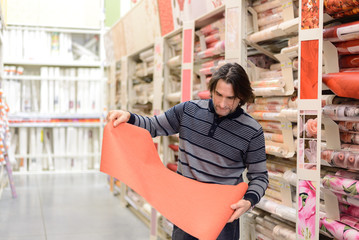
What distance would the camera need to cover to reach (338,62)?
209cm

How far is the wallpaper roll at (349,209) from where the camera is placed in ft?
6.62

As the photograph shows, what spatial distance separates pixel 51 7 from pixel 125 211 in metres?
4.50

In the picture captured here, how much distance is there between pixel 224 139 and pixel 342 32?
0.72 metres

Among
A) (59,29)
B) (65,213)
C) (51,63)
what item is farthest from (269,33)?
(59,29)

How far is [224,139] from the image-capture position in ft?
6.34

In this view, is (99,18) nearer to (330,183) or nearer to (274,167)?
(274,167)

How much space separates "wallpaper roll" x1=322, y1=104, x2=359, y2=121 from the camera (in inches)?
75.3

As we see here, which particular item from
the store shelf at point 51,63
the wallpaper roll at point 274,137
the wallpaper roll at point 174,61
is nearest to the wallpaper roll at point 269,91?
the wallpaper roll at point 274,137

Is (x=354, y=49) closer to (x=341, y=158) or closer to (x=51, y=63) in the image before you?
(x=341, y=158)

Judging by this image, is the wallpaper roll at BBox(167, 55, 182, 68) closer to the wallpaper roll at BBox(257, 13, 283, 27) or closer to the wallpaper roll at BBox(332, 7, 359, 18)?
the wallpaper roll at BBox(257, 13, 283, 27)

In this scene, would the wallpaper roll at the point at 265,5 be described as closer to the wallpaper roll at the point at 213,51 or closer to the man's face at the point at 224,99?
the wallpaper roll at the point at 213,51

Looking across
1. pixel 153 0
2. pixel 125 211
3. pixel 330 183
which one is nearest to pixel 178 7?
pixel 153 0

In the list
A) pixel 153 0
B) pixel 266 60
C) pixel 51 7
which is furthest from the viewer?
pixel 51 7

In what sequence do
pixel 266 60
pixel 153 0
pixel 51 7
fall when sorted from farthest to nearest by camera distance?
pixel 51 7 < pixel 153 0 < pixel 266 60
